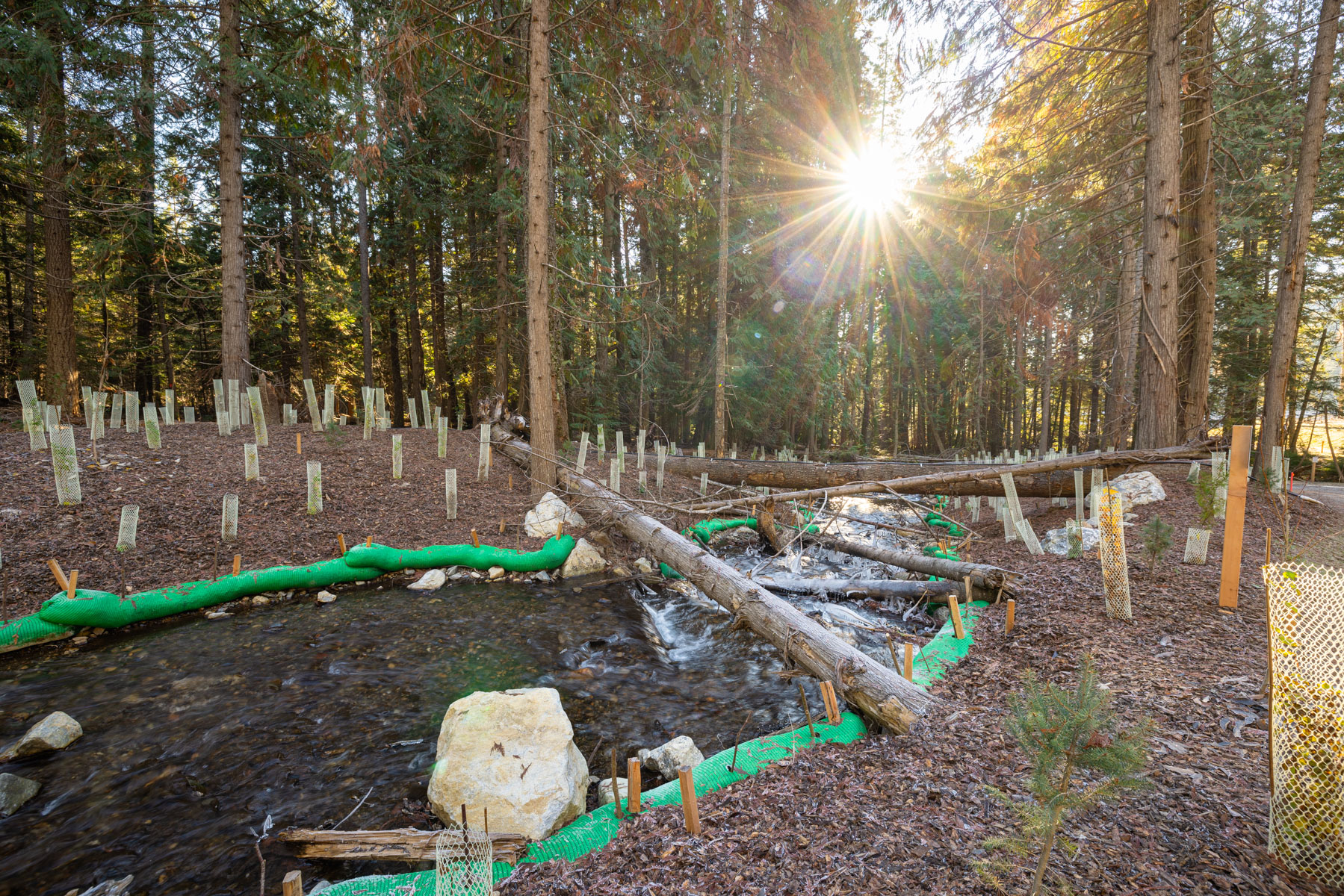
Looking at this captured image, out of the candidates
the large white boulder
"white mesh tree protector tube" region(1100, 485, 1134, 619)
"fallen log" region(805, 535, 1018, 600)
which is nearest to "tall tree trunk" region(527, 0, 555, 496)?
"fallen log" region(805, 535, 1018, 600)

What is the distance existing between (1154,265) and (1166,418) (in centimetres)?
219

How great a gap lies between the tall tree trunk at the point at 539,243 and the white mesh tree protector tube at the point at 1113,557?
254 inches

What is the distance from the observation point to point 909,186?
8148 millimetres

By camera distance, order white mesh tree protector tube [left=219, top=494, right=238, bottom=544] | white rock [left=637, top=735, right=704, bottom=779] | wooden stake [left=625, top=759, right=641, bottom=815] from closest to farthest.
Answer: wooden stake [left=625, top=759, right=641, bottom=815] < white rock [left=637, top=735, right=704, bottom=779] < white mesh tree protector tube [left=219, top=494, right=238, bottom=544]

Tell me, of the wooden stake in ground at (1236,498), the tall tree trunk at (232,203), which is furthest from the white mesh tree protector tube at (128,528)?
the wooden stake in ground at (1236,498)

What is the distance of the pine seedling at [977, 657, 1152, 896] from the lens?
5.08ft

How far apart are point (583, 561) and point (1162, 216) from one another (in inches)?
359

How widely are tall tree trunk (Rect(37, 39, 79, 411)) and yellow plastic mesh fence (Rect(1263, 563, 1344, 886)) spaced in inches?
658

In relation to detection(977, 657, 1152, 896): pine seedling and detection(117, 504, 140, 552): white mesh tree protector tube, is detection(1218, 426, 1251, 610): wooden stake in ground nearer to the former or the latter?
detection(977, 657, 1152, 896): pine seedling

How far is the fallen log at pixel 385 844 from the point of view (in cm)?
216

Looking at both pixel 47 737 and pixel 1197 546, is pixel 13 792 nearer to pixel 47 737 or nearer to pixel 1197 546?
pixel 47 737

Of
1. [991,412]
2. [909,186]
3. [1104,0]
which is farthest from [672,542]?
[991,412]

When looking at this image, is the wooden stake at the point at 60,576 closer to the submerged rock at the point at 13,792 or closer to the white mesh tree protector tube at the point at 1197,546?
the submerged rock at the point at 13,792

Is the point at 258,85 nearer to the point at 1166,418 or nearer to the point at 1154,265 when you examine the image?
the point at 1154,265
